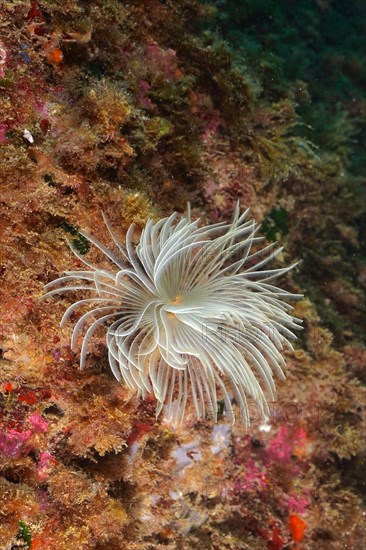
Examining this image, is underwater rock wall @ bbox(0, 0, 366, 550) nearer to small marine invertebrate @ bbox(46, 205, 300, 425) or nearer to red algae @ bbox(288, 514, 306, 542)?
red algae @ bbox(288, 514, 306, 542)

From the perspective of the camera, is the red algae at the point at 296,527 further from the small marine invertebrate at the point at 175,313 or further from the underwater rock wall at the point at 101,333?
the small marine invertebrate at the point at 175,313

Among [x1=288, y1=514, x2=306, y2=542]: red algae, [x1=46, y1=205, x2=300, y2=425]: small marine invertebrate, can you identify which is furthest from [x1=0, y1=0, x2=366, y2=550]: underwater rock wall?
[x1=46, y1=205, x2=300, y2=425]: small marine invertebrate

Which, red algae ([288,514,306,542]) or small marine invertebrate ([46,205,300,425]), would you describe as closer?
small marine invertebrate ([46,205,300,425])

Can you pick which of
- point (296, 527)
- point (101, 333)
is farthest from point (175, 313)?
point (296, 527)

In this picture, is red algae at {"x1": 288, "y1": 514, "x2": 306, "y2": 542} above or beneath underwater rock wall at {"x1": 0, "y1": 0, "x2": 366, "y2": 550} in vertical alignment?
beneath

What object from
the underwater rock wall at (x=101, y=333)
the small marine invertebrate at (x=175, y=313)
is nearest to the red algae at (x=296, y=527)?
the underwater rock wall at (x=101, y=333)

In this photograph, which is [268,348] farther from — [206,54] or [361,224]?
[361,224]

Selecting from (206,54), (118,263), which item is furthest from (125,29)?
(118,263)
